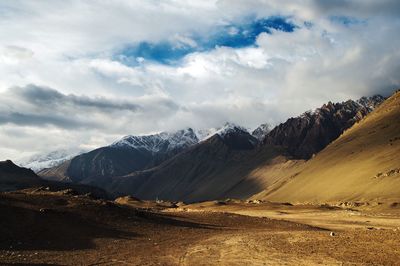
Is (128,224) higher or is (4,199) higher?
(4,199)

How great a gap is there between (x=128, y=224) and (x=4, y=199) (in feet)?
38.8

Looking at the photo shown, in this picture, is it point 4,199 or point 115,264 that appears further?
point 4,199

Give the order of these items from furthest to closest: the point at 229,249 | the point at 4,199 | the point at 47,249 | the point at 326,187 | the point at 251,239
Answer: the point at 326,187 < the point at 4,199 < the point at 251,239 < the point at 229,249 < the point at 47,249

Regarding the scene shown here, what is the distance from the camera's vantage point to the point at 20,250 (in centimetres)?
3275

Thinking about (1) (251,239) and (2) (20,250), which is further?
(1) (251,239)

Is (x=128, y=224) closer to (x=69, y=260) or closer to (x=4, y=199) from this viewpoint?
(x=4, y=199)

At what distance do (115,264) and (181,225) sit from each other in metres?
25.1

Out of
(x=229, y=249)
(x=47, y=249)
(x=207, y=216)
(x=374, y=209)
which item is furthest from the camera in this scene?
(x=374, y=209)

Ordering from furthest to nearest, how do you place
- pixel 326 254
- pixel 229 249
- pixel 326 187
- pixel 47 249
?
1. pixel 326 187
2. pixel 229 249
3. pixel 47 249
4. pixel 326 254

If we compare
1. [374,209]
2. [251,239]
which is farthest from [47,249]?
[374,209]

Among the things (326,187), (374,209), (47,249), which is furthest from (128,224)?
(326,187)

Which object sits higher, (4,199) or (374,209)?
(4,199)

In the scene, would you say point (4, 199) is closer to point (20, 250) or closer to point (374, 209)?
point (20, 250)

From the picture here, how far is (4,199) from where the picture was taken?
149ft
